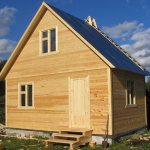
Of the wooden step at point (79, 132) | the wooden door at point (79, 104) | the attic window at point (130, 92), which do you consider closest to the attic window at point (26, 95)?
the wooden door at point (79, 104)

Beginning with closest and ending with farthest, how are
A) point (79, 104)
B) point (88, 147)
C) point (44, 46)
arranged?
1. point (88, 147)
2. point (79, 104)
3. point (44, 46)

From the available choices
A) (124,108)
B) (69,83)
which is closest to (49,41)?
(69,83)

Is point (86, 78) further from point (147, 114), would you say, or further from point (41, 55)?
point (147, 114)

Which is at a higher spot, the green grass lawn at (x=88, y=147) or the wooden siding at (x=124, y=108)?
the wooden siding at (x=124, y=108)

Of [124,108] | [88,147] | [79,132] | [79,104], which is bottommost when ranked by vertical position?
[88,147]

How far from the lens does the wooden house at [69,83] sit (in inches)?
625

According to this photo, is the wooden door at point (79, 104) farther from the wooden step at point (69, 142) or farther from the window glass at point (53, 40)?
the window glass at point (53, 40)

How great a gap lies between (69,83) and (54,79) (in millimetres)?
1250

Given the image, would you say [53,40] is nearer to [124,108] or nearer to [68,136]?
[124,108]

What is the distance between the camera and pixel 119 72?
1667 cm

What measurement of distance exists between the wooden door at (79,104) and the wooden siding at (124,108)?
57.5 inches

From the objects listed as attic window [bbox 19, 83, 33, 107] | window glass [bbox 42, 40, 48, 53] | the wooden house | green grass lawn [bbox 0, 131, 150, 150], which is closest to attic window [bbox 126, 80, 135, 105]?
the wooden house

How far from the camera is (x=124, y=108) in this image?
1706 cm

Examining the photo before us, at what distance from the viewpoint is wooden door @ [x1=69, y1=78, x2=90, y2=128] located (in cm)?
1634
